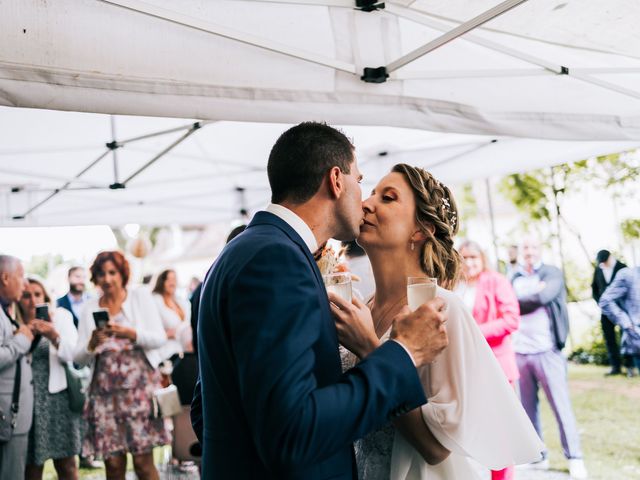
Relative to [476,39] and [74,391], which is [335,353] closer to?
[476,39]

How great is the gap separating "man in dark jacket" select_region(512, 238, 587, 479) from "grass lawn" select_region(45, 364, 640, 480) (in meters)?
0.36

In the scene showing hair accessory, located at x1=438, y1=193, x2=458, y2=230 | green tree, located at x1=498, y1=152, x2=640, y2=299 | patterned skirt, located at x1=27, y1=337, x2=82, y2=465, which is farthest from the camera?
green tree, located at x1=498, y1=152, x2=640, y2=299

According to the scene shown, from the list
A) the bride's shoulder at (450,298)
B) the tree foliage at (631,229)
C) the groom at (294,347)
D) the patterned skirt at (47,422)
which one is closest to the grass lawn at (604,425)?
the tree foliage at (631,229)

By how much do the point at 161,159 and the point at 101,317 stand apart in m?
1.53

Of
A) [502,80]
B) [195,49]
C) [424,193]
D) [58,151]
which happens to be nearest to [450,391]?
[424,193]

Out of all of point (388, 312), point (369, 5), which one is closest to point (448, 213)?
point (388, 312)

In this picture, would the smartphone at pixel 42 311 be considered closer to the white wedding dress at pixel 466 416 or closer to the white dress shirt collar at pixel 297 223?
the white wedding dress at pixel 466 416

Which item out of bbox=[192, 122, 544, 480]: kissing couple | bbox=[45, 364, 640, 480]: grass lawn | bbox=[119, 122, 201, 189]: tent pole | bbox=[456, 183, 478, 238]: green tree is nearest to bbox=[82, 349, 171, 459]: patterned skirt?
bbox=[119, 122, 201, 189]: tent pole

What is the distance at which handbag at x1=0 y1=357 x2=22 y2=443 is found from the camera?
14.4 ft

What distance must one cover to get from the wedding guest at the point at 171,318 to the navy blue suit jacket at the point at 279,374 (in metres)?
4.74

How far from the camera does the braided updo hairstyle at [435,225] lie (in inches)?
91.7

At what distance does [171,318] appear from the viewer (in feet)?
22.6

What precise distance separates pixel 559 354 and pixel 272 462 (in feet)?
16.8

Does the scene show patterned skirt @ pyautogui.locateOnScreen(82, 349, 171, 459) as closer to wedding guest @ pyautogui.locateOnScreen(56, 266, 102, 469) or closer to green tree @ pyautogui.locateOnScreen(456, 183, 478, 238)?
wedding guest @ pyautogui.locateOnScreen(56, 266, 102, 469)
